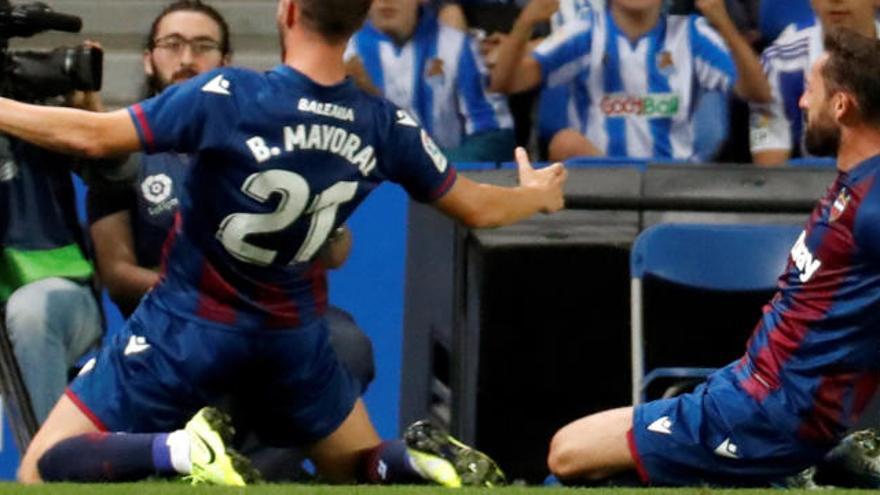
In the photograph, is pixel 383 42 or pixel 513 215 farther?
pixel 383 42

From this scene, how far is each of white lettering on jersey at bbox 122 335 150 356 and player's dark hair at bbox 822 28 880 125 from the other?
1.87 m

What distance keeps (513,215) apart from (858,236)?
0.90m

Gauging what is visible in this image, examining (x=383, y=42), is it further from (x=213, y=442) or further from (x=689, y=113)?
(x=213, y=442)

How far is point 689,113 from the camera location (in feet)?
27.3

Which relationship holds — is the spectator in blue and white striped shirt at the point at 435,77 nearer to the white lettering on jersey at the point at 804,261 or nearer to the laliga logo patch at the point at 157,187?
the laliga logo patch at the point at 157,187

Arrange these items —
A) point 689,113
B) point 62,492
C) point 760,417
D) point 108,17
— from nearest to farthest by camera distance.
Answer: point 62,492 < point 760,417 < point 689,113 < point 108,17

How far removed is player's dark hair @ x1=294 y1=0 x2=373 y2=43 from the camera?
5.97 metres

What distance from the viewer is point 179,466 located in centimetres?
596

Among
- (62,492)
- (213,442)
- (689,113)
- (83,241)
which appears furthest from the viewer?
(689,113)

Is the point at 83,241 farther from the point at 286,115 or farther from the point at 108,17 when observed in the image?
the point at 108,17

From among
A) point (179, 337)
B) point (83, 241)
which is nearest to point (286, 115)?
point (179, 337)

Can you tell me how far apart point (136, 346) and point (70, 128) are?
0.65 metres

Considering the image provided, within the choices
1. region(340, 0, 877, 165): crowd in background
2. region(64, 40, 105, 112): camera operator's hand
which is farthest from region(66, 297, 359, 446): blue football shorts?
region(340, 0, 877, 165): crowd in background

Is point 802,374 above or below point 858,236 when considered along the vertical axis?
below
